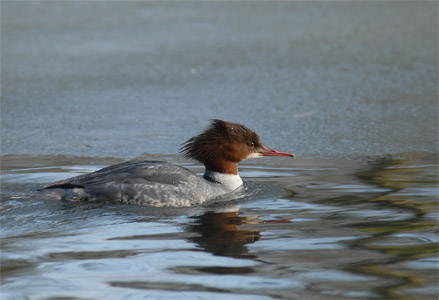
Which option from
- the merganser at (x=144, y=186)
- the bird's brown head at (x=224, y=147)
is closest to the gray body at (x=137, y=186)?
the merganser at (x=144, y=186)

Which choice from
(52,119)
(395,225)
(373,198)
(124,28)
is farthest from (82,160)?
(124,28)

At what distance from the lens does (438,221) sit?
4.43 meters

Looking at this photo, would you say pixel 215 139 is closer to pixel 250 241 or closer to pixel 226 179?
pixel 226 179

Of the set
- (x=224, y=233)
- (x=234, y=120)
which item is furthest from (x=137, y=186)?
(x=234, y=120)

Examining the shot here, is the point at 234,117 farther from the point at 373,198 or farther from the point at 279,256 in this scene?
the point at 279,256

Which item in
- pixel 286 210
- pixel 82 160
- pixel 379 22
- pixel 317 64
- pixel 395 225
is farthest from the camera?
pixel 379 22

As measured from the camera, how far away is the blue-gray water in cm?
351

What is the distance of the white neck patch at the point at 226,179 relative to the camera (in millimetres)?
5698

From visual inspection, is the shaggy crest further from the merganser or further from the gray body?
the gray body

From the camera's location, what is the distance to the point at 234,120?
7312 mm

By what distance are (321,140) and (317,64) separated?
2.67 meters

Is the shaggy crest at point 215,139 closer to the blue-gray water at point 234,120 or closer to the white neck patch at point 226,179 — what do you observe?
the white neck patch at point 226,179

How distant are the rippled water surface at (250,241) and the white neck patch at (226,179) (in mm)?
148

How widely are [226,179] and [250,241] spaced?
1.74 metres
